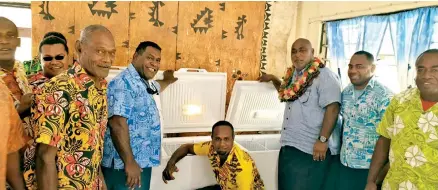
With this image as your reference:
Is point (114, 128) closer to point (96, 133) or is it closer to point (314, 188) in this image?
point (96, 133)

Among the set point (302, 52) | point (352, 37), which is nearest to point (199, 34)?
point (302, 52)

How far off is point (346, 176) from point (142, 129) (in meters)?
1.08

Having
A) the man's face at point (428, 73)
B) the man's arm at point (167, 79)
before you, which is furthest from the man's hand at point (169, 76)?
the man's face at point (428, 73)

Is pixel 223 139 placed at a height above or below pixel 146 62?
below

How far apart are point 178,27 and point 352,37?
1.26 metres

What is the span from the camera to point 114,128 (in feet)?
3.94

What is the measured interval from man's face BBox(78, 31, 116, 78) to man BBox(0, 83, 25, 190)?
225 mm

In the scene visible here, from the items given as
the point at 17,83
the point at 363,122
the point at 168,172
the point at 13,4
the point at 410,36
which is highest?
the point at 13,4

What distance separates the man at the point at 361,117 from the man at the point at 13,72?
1.40 metres

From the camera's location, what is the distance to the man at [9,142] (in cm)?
79

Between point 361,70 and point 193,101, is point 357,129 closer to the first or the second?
point 361,70

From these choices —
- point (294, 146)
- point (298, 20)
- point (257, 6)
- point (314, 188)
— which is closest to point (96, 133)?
point (294, 146)

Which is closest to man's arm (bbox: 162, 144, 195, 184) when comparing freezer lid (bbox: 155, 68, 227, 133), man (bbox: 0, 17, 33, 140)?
freezer lid (bbox: 155, 68, 227, 133)

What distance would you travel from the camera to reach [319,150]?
67.7 inches
